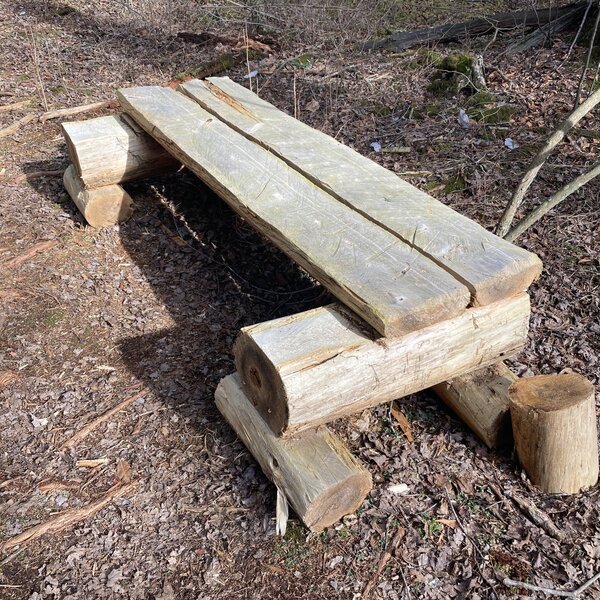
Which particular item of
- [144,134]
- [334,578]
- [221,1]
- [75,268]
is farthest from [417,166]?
[221,1]

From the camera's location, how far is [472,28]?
653 centimetres

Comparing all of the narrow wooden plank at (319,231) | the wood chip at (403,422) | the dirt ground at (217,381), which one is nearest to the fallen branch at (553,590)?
the dirt ground at (217,381)

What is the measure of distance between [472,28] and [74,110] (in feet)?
13.0

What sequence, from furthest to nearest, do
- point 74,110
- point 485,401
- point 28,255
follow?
point 74,110 → point 28,255 → point 485,401

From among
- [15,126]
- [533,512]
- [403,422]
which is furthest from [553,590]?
[15,126]

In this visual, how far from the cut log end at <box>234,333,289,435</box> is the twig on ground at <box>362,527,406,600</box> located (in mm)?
584

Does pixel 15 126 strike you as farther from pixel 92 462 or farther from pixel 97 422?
pixel 92 462

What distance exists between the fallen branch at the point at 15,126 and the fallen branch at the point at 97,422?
3.40 meters

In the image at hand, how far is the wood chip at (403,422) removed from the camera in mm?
2836

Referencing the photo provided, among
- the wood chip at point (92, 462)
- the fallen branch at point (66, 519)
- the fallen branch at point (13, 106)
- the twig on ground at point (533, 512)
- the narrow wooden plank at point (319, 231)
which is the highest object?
the narrow wooden plank at point (319, 231)

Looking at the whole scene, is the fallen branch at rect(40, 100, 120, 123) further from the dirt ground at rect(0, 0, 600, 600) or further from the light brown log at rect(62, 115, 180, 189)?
the light brown log at rect(62, 115, 180, 189)

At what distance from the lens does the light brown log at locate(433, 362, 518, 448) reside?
269 centimetres

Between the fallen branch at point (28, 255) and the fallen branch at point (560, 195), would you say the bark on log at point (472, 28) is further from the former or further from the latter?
Answer: the fallen branch at point (28, 255)

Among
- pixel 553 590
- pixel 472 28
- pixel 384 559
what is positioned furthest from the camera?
pixel 472 28
